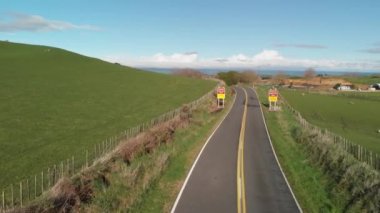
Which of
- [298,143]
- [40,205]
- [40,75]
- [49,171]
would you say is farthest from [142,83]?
[40,205]

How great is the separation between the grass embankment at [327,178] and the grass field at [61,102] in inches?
583

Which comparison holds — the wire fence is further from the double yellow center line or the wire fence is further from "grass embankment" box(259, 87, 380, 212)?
"grass embankment" box(259, 87, 380, 212)

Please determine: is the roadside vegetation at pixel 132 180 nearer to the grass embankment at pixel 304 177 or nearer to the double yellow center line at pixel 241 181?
the double yellow center line at pixel 241 181

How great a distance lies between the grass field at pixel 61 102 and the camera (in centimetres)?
3031

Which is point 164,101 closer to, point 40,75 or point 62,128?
point 40,75

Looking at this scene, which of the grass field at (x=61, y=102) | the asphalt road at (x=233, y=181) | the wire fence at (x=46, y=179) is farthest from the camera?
the grass field at (x=61, y=102)

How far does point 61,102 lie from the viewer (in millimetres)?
55125

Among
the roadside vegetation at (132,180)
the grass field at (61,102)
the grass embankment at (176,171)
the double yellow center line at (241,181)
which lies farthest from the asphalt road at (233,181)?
the grass field at (61,102)

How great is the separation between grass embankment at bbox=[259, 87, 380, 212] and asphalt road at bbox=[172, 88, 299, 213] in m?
0.92

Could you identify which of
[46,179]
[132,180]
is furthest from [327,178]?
[46,179]

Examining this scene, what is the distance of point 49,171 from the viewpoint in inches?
967

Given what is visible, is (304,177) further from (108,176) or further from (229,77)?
(229,77)

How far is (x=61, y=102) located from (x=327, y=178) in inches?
1532

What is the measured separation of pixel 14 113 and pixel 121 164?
80.5ft
